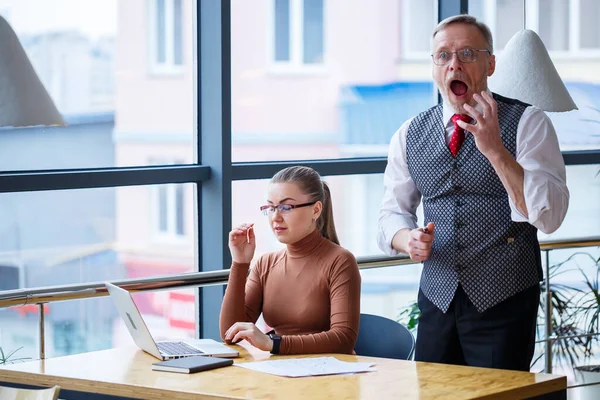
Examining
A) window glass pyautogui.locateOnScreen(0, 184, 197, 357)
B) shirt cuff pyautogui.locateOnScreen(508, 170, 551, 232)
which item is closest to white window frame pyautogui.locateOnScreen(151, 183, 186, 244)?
window glass pyautogui.locateOnScreen(0, 184, 197, 357)

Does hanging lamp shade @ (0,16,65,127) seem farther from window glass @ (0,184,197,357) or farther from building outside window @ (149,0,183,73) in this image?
building outside window @ (149,0,183,73)

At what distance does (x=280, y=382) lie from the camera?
248 centimetres

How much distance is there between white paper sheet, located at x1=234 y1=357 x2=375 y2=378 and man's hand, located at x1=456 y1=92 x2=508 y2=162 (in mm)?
624

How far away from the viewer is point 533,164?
2742 mm

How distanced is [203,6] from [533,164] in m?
2.20

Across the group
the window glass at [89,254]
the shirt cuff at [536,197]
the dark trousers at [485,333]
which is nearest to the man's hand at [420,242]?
the dark trousers at [485,333]

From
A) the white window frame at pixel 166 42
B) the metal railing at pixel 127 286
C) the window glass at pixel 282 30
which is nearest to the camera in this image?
the metal railing at pixel 127 286

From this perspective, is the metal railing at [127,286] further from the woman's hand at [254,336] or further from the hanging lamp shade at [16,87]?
the hanging lamp shade at [16,87]

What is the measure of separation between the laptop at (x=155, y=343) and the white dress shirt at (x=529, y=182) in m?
0.59

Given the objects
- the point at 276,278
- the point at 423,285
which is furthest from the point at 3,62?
the point at 423,285

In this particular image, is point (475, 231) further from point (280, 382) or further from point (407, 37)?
point (407, 37)

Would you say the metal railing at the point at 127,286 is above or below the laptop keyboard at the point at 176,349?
above

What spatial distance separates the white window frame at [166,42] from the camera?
452 centimetres

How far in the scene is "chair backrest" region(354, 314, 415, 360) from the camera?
121 inches
